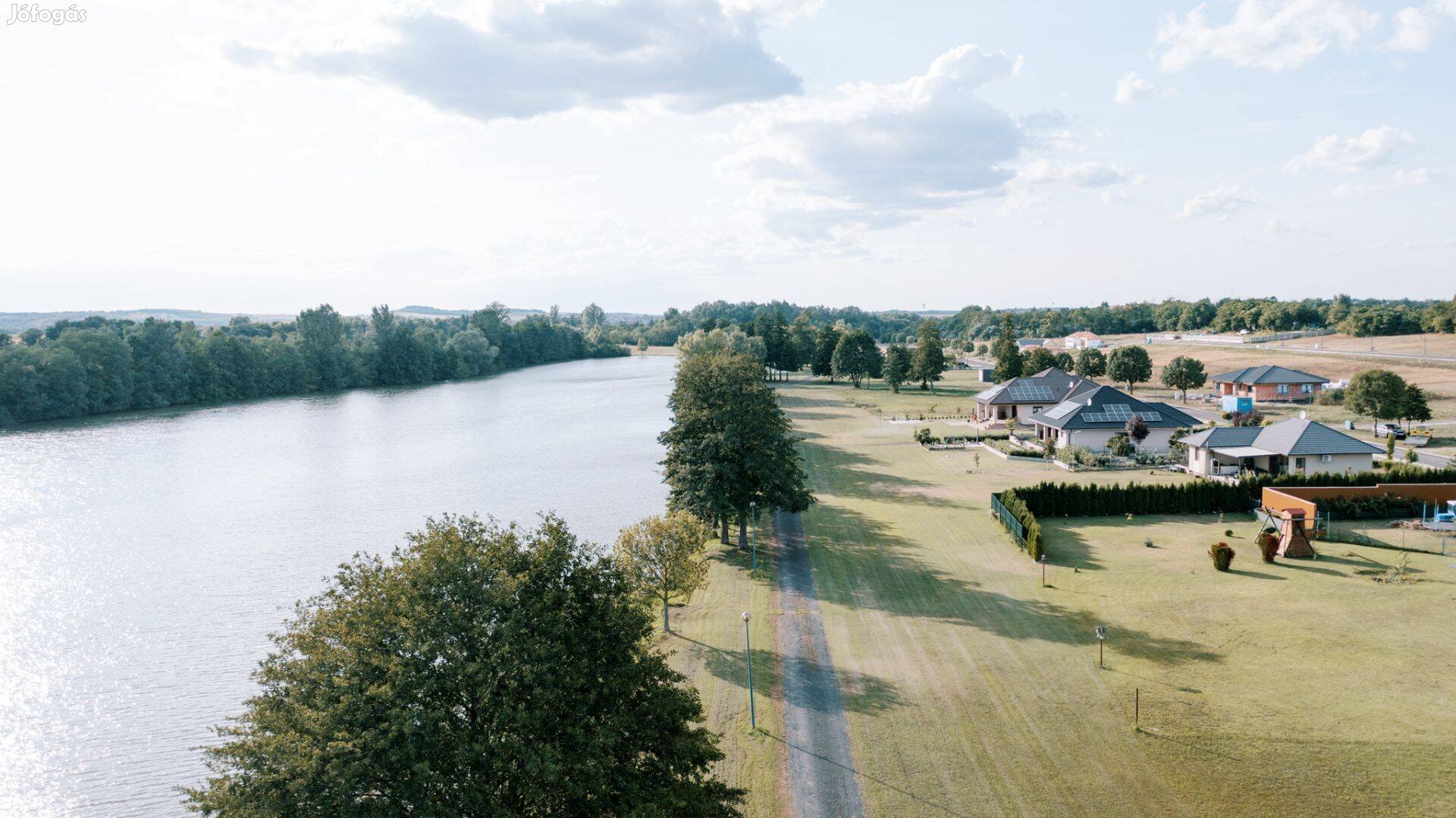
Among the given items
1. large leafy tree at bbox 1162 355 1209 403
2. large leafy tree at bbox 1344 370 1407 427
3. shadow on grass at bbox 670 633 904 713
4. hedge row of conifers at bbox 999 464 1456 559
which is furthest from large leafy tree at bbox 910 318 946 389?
shadow on grass at bbox 670 633 904 713

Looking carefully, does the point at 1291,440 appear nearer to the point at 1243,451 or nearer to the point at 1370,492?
the point at 1243,451

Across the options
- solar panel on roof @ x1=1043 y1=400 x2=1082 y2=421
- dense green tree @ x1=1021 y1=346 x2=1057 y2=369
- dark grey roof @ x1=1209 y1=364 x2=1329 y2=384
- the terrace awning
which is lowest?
the terrace awning

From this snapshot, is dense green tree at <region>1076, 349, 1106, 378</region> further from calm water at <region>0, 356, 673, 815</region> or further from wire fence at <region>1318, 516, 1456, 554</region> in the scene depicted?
wire fence at <region>1318, 516, 1456, 554</region>

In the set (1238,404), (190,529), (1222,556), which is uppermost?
(1238,404)

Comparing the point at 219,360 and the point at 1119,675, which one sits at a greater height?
the point at 219,360

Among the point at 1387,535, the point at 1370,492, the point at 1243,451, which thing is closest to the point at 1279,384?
the point at 1243,451

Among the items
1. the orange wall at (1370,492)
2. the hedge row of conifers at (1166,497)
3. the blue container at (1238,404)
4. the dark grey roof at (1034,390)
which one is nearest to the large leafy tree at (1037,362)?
the dark grey roof at (1034,390)

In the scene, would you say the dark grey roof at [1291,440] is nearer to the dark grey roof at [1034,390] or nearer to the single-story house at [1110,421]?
the single-story house at [1110,421]
